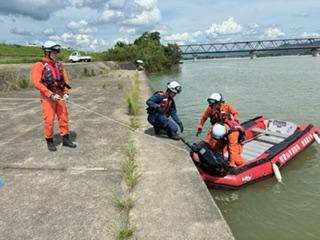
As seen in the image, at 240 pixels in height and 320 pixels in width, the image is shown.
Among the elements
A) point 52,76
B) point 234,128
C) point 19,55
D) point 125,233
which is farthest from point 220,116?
point 19,55

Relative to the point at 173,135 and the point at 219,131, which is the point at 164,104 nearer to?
the point at 173,135

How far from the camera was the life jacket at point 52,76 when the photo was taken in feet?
17.2

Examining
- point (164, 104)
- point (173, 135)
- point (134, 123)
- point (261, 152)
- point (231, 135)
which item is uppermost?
point (164, 104)

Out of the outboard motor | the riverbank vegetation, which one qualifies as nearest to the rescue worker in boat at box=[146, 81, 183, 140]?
the outboard motor

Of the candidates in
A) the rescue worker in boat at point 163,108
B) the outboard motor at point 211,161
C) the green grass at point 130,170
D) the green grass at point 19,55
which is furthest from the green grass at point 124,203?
the green grass at point 19,55

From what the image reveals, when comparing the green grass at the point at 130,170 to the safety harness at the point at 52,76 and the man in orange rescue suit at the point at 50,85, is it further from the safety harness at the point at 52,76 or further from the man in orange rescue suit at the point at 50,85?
the safety harness at the point at 52,76

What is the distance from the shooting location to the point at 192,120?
11.5 metres

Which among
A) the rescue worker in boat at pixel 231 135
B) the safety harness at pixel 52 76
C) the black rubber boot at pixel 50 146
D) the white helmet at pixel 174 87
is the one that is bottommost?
the black rubber boot at pixel 50 146

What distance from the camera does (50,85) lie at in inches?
209

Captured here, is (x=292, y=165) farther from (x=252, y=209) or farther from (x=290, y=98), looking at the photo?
(x=290, y=98)

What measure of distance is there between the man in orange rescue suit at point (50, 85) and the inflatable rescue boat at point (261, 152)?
2.56 meters

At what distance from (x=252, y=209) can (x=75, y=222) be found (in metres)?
2.98

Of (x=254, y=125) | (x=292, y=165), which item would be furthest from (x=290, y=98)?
(x=292, y=165)

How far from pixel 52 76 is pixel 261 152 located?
15.1 feet
